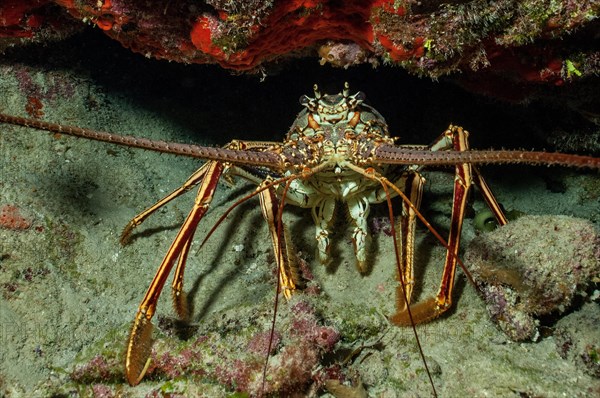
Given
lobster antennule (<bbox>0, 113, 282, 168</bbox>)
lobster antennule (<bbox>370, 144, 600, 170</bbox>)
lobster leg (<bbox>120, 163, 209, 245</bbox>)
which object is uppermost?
lobster antennule (<bbox>370, 144, 600, 170</bbox>)

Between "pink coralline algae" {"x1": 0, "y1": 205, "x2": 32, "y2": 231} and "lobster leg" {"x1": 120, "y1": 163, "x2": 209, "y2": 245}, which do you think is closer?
"pink coralline algae" {"x1": 0, "y1": 205, "x2": 32, "y2": 231}

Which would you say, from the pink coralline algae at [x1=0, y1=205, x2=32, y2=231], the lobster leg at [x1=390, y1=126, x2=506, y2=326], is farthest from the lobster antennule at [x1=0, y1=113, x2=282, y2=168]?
the pink coralline algae at [x1=0, y1=205, x2=32, y2=231]

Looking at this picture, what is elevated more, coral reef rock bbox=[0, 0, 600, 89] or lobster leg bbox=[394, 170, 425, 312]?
coral reef rock bbox=[0, 0, 600, 89]

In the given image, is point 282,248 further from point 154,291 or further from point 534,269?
point 534,269

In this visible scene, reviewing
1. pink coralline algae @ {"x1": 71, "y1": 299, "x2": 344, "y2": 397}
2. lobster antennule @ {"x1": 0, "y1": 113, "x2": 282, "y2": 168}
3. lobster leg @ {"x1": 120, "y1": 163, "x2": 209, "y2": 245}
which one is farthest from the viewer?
lobster leg @ {"x1": 120, "y1": 163, "x2": 209, "y2": 245}

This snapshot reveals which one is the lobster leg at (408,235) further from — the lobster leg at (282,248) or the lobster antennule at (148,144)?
the lobster antennule at (148,144)

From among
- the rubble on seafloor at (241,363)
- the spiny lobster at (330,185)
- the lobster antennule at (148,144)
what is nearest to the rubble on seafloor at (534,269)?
the spiny lobster at (330,185)

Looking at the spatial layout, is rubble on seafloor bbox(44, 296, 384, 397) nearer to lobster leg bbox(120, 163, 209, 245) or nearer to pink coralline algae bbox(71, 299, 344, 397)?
pink coralline algae bbox(71, 299, 344, 397)
